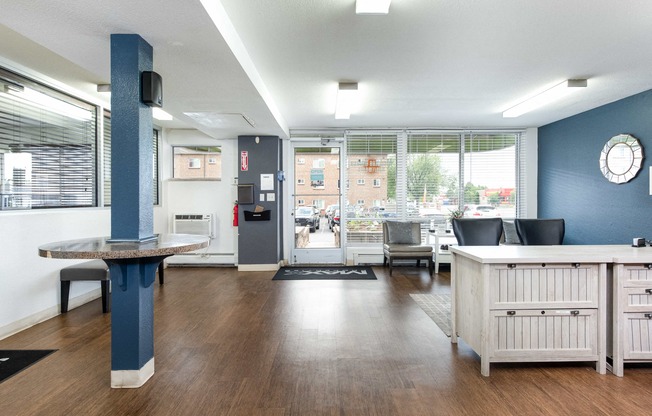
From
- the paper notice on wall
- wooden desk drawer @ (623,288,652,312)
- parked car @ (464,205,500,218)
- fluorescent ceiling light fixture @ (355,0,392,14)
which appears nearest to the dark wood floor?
wooden desk drawer @ (623,288,652,312)

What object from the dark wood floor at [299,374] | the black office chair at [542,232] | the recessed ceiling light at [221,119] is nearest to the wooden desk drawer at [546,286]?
the dark wood floor at [299,374]

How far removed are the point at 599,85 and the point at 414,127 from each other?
2936 millimetres

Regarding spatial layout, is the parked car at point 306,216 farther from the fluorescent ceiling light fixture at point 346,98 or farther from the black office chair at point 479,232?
the black office chair at point 479,232

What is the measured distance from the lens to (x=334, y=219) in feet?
23.0

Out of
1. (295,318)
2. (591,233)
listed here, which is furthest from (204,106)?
(591,233)

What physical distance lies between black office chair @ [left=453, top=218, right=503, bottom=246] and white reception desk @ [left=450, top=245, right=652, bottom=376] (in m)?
1.17

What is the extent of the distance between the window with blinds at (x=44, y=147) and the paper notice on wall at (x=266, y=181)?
2.54 m

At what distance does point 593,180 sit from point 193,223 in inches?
259

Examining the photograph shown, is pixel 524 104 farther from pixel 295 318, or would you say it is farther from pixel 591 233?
pixel 295 318

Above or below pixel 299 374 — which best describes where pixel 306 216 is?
above

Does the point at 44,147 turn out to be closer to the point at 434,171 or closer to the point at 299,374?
the point at 299,374

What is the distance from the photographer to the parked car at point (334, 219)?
699 cm

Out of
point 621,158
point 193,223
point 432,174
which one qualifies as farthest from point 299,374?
point 432,174

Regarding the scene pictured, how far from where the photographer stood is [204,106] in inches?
174
